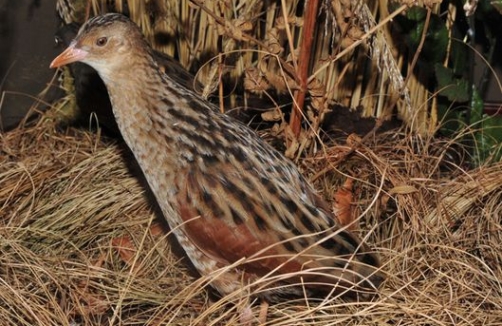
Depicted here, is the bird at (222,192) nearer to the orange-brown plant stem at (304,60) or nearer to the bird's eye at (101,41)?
the bird's eye at (101,41)

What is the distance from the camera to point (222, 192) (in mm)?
3586

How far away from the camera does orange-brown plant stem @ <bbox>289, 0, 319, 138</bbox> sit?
3816 mm

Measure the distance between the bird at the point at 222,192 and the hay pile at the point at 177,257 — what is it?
103 millimetres

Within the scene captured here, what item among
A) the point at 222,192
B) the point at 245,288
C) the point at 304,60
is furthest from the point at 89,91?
the point at 245,288

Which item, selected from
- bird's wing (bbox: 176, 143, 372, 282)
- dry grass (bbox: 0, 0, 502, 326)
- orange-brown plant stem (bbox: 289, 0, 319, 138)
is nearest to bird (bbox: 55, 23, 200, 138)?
dry grass (bbox: 0, 0, 502, 326)

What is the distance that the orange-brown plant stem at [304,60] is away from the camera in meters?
3.82

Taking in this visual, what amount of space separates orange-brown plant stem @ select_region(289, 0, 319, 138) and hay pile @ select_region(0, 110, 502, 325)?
18 cm

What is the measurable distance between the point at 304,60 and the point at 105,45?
73 centimetres

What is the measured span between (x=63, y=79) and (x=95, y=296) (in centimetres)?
161

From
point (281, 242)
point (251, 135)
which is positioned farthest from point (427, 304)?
point (251, 135)

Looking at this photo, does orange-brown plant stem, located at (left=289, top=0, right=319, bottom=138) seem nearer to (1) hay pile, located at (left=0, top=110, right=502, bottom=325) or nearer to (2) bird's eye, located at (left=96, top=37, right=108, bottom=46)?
(1) hay pile, located at (left=0, top=110, right=502, bottom=325)

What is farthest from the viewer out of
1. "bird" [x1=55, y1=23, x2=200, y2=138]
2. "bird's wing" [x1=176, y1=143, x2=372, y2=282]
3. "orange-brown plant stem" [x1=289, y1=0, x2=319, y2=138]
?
"bird" [x1=55, y1=23, x2=200, y2=138]

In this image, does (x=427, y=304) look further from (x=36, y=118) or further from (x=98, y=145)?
(x=36, y=118)

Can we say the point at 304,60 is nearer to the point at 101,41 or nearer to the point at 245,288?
the point at 101,41
